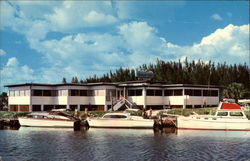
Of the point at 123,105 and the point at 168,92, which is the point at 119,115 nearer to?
the point at 123,105

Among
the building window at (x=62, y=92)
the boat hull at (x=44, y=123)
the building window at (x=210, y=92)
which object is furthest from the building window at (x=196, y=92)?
the boat hull at (x=44, y=123)

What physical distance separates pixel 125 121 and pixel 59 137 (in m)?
13.4

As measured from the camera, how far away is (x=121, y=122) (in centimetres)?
6128

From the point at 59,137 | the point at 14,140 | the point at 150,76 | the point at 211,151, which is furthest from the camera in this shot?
the point at 150,76

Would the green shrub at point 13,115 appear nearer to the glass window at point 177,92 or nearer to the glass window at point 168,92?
the glass window at point 168,92

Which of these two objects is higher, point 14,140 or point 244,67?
point 244,67

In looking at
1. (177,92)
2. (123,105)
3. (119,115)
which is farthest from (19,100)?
(177,92)

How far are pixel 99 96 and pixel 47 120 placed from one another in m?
17.8

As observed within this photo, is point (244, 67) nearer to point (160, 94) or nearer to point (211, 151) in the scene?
point (160, 94)

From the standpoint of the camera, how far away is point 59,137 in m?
51.2

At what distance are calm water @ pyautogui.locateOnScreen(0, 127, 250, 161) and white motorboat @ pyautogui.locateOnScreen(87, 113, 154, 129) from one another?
3925 mm

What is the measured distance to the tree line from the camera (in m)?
115

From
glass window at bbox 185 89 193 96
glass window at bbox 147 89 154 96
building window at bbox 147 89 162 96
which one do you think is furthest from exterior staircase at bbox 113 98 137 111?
glass window at bbox 185 89 193 96

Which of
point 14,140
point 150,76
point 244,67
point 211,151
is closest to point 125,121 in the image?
point 14,140
